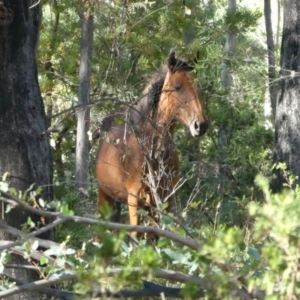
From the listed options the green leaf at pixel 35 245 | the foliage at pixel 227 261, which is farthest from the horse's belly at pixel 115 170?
the foliage at pixel 227 261

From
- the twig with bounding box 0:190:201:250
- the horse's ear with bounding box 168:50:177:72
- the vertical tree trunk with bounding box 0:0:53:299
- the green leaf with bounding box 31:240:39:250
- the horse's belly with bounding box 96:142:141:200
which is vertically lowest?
the horse's belly with bounding box 96:142:141:200

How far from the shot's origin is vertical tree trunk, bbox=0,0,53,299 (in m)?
5.80

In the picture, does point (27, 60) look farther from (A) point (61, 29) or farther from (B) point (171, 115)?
(A) point (61, 29)

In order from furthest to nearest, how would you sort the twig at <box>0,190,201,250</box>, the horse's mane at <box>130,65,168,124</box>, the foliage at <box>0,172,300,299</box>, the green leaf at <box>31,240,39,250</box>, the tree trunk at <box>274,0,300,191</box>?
the tree trunk at <box>274,0,300,191</box> → the horse's mane at <box>130,65,168,124</box> → the green leaf at <box>31,240,39,250</box> → the twig at <box>0,190,201,250</box> → the foliage at <box>0,172,300,299</box>

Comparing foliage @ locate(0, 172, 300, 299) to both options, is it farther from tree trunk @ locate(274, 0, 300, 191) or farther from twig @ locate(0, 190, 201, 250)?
tree trunk @ locate(274, 0, 300, 191)

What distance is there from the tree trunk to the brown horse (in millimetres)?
2152

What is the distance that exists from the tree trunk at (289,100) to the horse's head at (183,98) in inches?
86.8

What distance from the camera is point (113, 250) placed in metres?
2.45

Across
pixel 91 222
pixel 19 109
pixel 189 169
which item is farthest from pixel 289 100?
pixel 91 222

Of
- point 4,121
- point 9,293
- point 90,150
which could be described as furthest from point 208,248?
point 90,150

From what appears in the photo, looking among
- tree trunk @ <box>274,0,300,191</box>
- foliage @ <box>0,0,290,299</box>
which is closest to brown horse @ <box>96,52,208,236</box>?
foliage @ <box>0,0,290,299</box>

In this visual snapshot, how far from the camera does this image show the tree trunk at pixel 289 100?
36.6ft

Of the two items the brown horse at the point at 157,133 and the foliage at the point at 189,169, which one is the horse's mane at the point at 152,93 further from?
the foliage at the point at 189,169

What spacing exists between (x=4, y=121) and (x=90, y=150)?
834 centimetres
